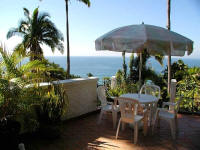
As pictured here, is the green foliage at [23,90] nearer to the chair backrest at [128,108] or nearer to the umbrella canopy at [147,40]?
the chair backrest at [128,108]

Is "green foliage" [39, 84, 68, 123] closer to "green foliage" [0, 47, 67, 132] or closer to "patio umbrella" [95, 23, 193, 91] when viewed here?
"green foliage" [0, 47, 67, 132]

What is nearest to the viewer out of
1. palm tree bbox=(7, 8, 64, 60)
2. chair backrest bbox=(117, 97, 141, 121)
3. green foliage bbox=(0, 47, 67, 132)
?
green foliage bbox=(0, 47, 67, 132)

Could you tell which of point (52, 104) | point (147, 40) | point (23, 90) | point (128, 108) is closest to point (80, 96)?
point (52, 104)

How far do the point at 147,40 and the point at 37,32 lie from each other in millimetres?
13731

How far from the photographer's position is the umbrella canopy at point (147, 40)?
364 centimetres

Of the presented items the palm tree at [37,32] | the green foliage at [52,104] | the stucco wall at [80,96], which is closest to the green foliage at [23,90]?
the green foliage at [52,104]

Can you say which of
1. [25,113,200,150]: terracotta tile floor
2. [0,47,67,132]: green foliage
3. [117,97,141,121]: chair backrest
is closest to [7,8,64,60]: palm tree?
[25,113,200,150]: terracotta tile floor

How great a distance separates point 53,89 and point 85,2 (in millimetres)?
10349

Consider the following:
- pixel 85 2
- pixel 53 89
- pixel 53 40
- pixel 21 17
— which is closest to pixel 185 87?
pixel 53 89

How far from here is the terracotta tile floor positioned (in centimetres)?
345

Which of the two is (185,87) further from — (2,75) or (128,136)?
(2,75)

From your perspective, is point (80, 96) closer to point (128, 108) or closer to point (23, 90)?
point (128, 108)

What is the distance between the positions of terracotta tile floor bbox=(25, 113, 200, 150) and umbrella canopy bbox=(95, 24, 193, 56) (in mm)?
1710

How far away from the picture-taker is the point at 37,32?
15.6 meters
